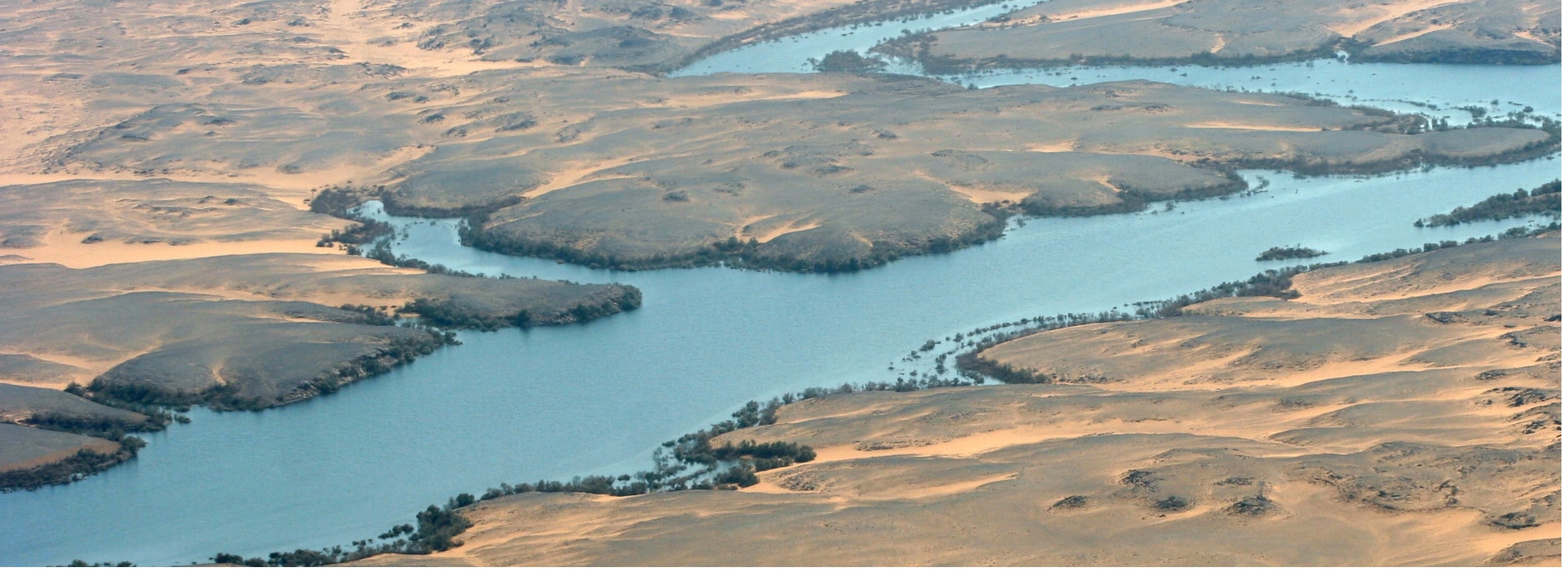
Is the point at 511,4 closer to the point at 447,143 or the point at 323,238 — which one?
the point at 447,143

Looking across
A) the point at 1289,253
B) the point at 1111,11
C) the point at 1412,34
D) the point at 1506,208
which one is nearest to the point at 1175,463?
the point at 1289,253

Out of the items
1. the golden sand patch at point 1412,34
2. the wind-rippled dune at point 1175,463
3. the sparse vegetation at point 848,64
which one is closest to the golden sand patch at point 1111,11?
the sparse vegetation at point 848,64

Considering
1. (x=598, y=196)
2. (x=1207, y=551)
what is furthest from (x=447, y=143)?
(x=1207, y=551)

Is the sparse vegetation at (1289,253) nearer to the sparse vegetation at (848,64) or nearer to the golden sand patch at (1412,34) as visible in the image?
the golden sand patch at (1412,34)

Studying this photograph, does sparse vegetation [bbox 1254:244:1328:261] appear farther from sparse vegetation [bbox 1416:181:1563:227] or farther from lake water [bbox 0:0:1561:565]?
sparse vegetation [bbox 1416:181:1563:227]

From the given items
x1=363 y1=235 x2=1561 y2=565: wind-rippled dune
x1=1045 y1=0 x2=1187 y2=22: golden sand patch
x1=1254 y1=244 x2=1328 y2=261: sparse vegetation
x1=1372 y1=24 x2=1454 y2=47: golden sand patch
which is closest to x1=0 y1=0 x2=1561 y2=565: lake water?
Answer: x1=1254 y1=244 x2=1328 y2=261: sparse vegetation

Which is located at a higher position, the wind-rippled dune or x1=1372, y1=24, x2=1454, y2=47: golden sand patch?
x1=1372, y1=24, x2=1454, y2=47: golden sand patch
